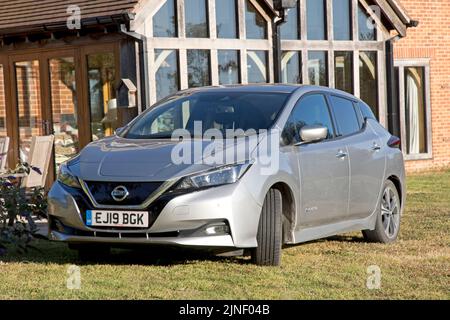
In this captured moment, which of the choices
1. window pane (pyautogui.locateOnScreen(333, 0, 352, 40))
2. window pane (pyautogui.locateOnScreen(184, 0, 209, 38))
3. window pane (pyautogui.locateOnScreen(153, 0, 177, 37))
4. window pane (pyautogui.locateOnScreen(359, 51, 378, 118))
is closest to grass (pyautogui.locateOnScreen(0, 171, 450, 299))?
window pane (pyautogui.locateOnScreen(153, 0, 177, 37))

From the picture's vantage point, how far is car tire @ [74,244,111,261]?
8805 mm

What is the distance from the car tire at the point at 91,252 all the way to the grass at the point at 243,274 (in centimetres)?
12

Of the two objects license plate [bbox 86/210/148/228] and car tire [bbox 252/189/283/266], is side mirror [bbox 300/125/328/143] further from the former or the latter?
license plate [bbox 86/210/148/228]

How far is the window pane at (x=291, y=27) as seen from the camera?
1717cm

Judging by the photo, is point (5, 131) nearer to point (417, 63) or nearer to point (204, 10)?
point (204, 10)

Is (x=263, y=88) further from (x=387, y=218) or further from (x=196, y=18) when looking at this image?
(x=196, y=18)

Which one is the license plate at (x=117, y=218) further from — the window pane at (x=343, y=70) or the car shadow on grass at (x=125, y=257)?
the window pane at (x=343, y=70)

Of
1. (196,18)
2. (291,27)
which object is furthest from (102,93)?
(291,27)

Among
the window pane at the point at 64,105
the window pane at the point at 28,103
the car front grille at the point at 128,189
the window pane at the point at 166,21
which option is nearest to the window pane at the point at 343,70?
the window pane at the point at 166,21

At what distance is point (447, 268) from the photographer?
848 cm

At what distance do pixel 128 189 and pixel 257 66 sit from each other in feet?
28.1

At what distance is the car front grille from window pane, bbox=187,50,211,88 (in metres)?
7.24

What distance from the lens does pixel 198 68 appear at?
15445mm

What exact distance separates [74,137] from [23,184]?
3.66 meters
